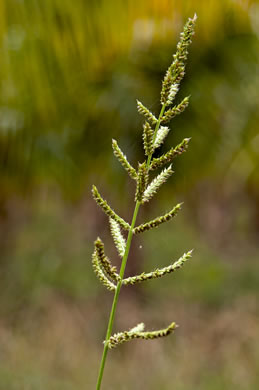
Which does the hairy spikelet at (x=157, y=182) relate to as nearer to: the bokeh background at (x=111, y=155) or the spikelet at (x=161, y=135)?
the spikelet at (x=161, y=135)

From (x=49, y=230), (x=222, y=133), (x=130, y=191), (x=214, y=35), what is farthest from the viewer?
(x=49, y=230)

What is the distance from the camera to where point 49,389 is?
19.4 feet

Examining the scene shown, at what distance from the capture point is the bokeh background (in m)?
2.51

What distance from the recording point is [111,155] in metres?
6.66

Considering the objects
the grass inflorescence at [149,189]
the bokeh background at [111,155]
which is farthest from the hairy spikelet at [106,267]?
the bokeh background at [111,155]

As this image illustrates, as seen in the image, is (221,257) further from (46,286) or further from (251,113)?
(251,113)

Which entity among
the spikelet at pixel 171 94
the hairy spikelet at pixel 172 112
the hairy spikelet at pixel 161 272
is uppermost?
the spikelet at pixel 171 94

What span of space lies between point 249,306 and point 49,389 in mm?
4442

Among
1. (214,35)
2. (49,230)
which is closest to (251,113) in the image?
(214,35)

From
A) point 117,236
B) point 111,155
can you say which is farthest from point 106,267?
point 111,155

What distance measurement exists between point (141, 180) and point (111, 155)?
21.0 ft

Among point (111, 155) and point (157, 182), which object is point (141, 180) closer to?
point (157, 182)

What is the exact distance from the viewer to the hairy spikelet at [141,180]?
0.94 ft

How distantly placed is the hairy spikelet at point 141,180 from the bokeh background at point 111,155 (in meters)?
1.71
